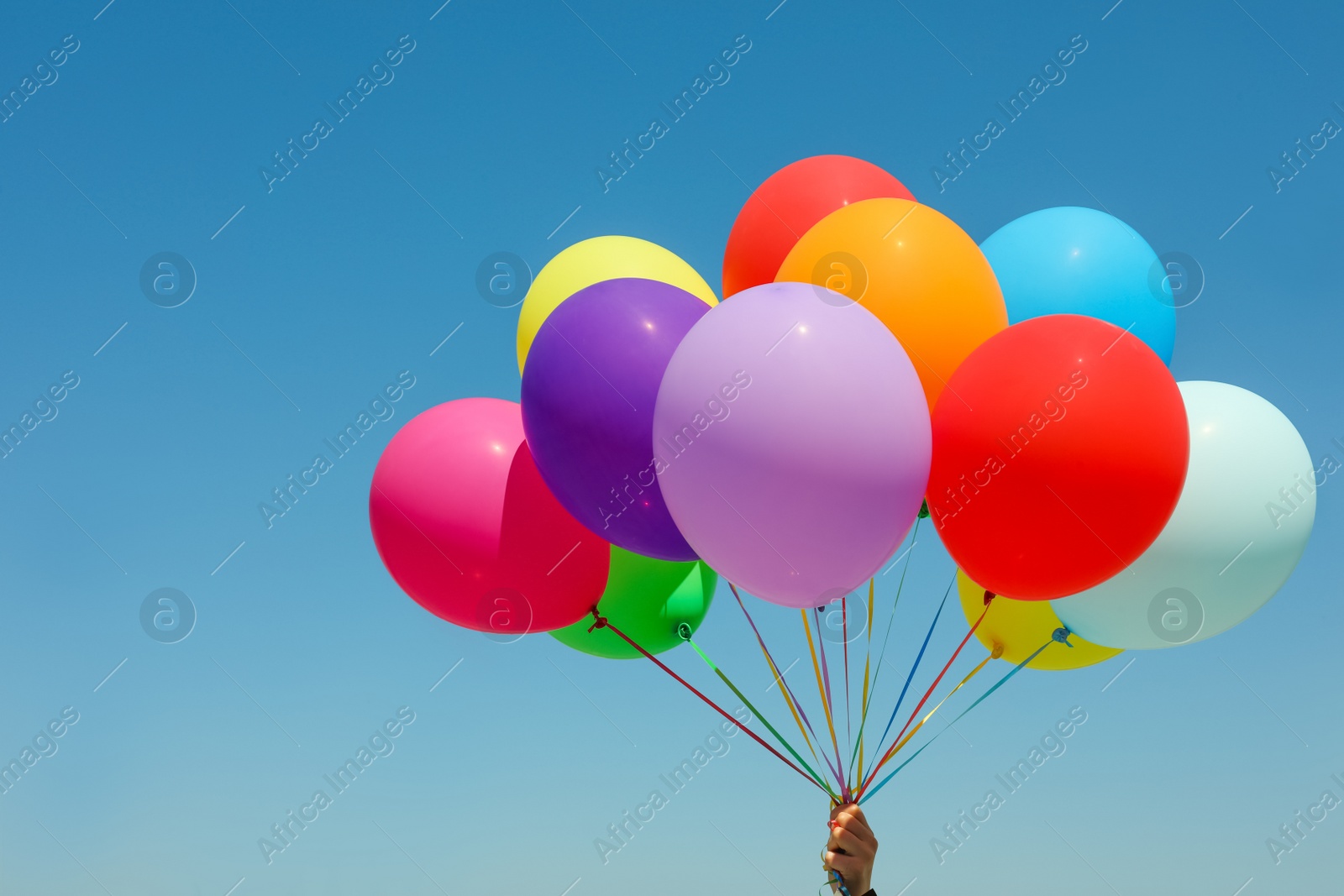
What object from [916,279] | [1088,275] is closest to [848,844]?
[916,279]

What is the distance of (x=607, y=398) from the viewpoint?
518 cm

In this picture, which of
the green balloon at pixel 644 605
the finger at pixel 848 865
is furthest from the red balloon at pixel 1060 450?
the green balloon at pixel 644 605

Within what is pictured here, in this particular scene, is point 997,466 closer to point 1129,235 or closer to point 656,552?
point 656,552

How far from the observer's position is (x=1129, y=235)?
6387 mm

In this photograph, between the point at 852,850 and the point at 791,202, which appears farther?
the point at 791,202

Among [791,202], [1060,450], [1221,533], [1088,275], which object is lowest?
[1221,533]

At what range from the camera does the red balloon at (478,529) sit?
5883 millimetres

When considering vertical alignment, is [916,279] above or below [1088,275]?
above

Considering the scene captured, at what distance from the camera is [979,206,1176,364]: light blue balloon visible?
241 inches

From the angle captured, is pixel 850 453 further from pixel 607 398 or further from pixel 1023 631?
pixel 1023 631

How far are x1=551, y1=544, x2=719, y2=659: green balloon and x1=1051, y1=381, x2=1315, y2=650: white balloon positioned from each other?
2.27 meters

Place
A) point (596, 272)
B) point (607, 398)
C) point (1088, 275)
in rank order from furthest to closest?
point (596, 272) < point (1088, 275) < point (607, 398)

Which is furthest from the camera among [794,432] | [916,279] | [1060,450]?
[916,279]

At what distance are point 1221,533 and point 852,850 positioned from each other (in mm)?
2529
